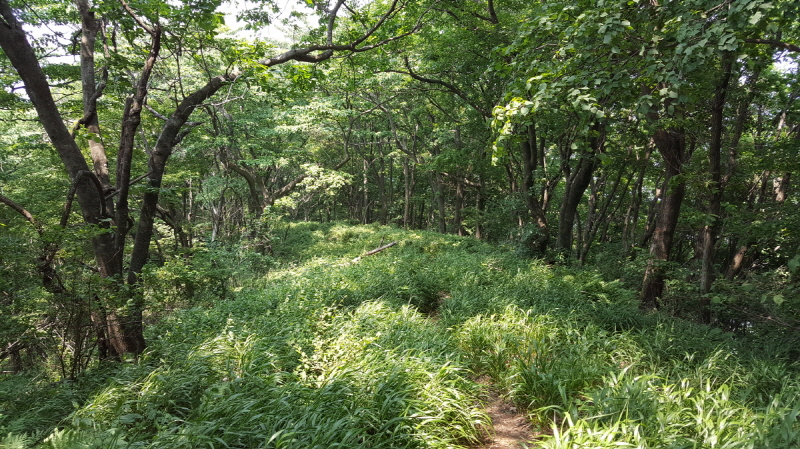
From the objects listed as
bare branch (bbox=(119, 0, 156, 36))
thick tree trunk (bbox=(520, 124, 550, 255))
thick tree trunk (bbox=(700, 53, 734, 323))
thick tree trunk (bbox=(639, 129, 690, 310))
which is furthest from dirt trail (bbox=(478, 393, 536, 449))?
thick tree trunk (bbox=(520, 124, 550, 255))

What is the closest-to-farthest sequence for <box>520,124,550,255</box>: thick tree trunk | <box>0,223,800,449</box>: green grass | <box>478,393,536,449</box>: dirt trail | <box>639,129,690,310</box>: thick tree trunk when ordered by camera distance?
<box>0,223,800,449</box>: green grass → <box>478,393,536,449</box>: dirt trail → <box>639,129,690,310</box>: thick tree trunk → <box>520,124,550,255</box>: thick tree trunk

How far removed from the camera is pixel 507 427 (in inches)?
128

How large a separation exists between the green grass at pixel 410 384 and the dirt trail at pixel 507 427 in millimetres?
127

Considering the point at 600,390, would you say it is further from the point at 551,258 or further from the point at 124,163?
the point at 551,258

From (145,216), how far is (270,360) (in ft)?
9.42

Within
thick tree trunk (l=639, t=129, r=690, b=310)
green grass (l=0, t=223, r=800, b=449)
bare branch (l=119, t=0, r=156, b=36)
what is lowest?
green grass (l=0, t=223, r=800, b=449)

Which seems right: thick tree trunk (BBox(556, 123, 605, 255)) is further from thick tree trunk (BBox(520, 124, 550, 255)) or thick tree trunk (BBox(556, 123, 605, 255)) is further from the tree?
the tree

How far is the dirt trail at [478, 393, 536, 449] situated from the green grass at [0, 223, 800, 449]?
127 mm

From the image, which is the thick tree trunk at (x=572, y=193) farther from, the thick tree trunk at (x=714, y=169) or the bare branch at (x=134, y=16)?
the bare branch at (x=134, y=16)

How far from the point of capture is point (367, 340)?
12.6 feet

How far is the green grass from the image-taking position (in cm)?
258

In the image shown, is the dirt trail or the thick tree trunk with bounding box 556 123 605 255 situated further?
the thick tree trunk with bounding box 556 123 605 255

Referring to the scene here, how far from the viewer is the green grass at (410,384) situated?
102 inches

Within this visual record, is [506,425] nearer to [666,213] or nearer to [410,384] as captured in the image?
[410,384]
